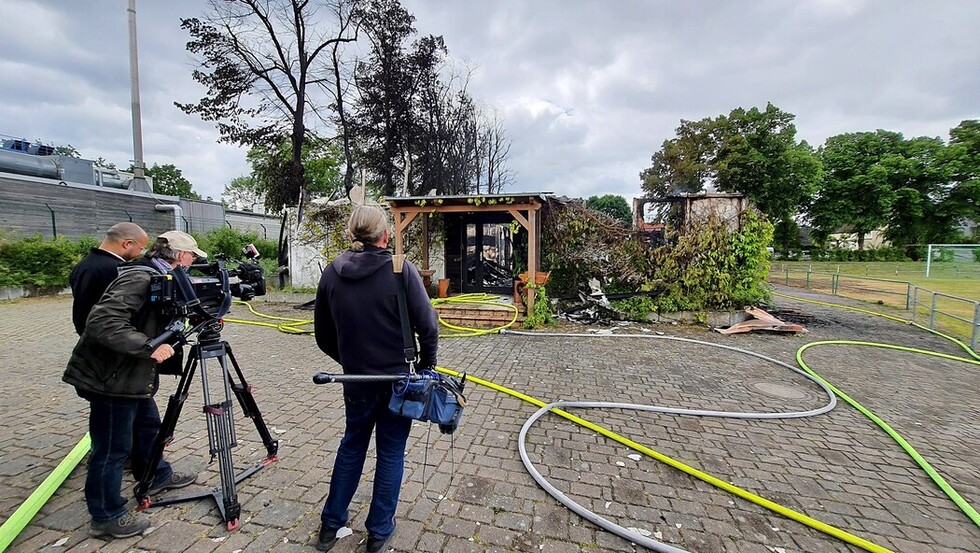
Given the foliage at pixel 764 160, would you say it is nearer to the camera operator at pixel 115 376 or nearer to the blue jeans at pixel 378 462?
the blue jeans at pixel 378 462

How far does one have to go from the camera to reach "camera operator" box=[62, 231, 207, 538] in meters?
1.88

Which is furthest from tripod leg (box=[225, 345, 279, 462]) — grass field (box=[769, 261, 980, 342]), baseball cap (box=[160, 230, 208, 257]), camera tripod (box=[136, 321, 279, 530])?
grass field (box=[769, 261, 980, 342])

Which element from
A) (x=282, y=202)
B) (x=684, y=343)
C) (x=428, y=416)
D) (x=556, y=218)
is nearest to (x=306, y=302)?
(x=282, y=202)

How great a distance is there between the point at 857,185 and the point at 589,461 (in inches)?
1756

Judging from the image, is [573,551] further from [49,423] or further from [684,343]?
[684,343]

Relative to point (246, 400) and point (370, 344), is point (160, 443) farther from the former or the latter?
point (370, 344)

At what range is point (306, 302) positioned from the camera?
10891 mm

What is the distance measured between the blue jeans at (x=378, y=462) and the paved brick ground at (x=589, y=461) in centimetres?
20

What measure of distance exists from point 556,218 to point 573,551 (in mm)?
7637

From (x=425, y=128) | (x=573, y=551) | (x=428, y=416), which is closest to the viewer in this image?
(x=428, y=416)

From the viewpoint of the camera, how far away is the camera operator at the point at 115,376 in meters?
1.88

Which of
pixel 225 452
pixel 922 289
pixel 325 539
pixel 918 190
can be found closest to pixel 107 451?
pixel 225 452

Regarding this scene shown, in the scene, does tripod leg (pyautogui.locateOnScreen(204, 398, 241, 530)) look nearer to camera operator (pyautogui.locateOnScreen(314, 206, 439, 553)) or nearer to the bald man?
camera operator (pyautogui.locateOnScreen(314, 206, 439, 553))

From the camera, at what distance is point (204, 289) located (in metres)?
2.28
